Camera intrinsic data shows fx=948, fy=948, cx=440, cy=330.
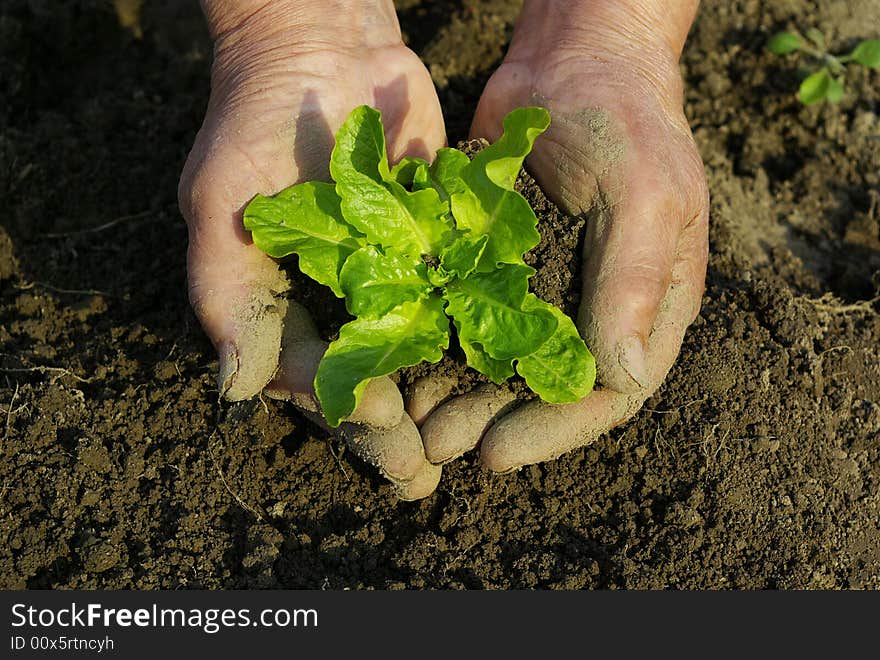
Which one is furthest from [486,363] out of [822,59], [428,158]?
[822,59]

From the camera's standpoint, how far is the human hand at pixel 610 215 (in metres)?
3.09

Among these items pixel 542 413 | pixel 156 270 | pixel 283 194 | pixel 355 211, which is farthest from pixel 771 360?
pixel 156 270

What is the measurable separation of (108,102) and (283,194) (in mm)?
2181

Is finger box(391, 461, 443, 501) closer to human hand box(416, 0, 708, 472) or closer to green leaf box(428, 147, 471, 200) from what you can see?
human hand box(416, 0, 708, 472)

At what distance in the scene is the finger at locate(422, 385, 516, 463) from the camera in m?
3.16

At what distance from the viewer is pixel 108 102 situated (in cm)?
482

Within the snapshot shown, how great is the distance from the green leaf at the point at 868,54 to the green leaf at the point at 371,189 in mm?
2965

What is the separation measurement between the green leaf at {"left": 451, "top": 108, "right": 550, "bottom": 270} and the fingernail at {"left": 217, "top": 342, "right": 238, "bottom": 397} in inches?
33.6

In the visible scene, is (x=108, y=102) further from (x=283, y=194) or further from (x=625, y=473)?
(x=625, y=473)

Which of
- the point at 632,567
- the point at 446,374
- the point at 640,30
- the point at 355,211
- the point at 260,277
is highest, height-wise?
the point at 640,30

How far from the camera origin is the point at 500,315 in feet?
9.83

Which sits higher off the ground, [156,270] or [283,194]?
[283,194]

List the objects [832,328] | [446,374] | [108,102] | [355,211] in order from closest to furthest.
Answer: [355,211]
[446,374]
[832,328]
[108,102]

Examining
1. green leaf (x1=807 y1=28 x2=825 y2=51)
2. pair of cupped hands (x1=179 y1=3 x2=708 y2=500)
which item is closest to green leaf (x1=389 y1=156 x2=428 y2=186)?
pair of cupped hands (x1=179 y1=3 x2=708 y2=500)
